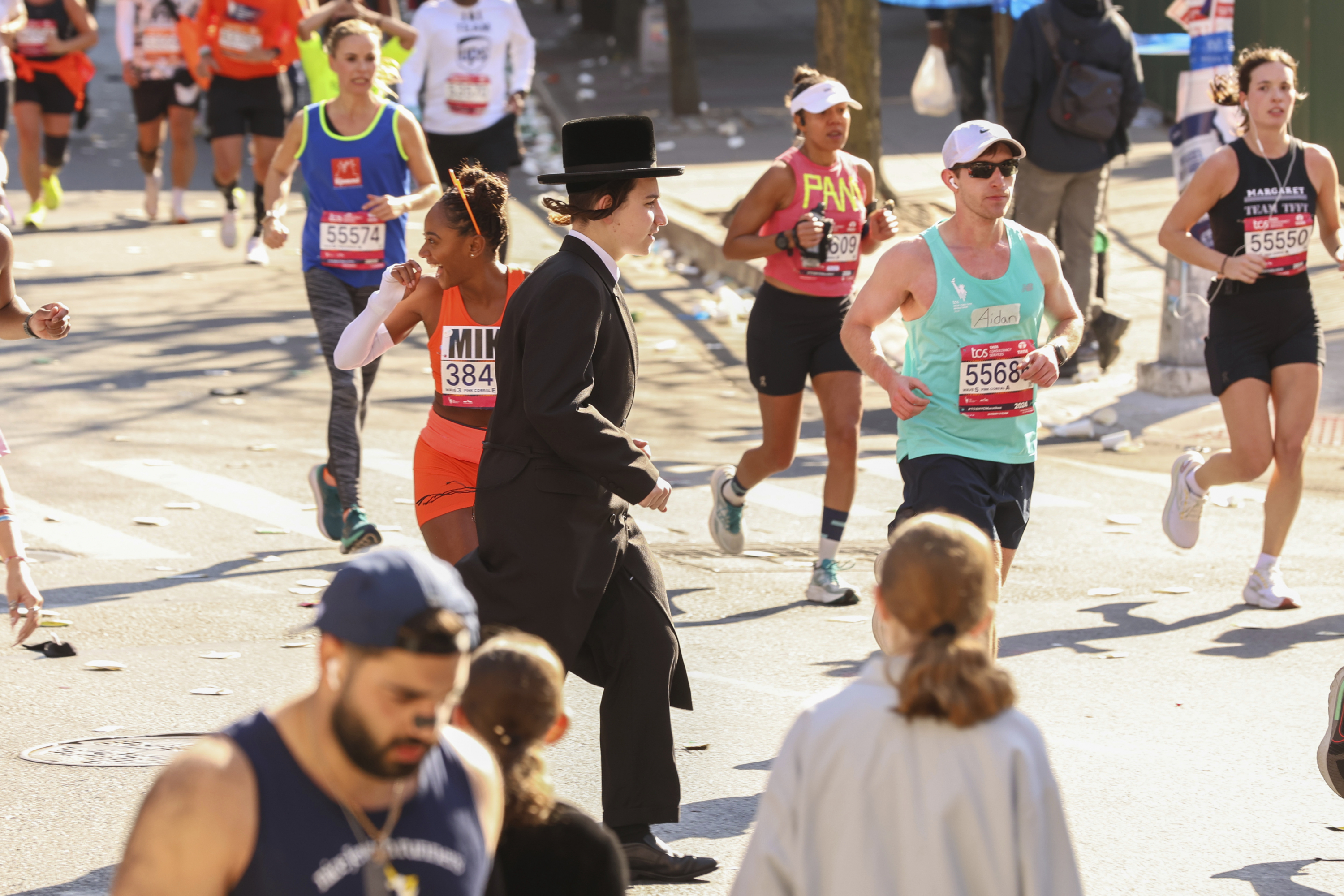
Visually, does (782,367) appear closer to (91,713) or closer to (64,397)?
(91,713)

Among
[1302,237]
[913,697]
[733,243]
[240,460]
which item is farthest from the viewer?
[240,460]

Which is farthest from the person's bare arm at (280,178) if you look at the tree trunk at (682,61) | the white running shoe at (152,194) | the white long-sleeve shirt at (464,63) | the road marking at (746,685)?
the tree trunk at (682,61)

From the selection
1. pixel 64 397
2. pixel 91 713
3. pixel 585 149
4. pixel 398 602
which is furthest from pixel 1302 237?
pixel 64 397

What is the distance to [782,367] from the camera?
779 cm

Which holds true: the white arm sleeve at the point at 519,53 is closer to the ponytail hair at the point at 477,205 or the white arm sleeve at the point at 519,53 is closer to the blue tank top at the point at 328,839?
the ponytail hair at the point at 477,205

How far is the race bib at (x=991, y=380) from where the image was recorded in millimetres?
5594

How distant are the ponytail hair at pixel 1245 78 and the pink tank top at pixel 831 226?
1612 mm

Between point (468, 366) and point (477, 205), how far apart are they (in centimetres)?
52

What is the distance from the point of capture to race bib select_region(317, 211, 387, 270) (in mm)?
8148

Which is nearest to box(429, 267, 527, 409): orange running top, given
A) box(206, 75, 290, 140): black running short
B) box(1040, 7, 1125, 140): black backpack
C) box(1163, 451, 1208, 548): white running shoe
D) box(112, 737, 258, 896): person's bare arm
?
box(112, 737, 258, 896): person's bare arm

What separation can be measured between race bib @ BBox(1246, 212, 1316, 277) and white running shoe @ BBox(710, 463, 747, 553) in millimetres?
2501

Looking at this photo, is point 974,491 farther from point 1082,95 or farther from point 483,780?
point 1082,95

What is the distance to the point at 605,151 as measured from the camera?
4680mm

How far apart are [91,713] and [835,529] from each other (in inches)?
125
